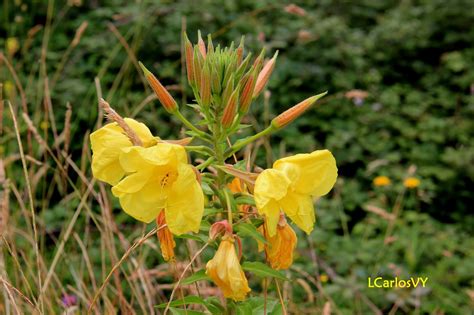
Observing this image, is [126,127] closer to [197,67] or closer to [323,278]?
[197,67]

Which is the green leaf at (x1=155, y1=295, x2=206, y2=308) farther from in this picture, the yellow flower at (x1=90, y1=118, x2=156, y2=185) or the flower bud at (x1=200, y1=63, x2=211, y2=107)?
the flower bud at (x1=200, y1=63, x2=211, y2=107)

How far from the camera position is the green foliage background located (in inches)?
115

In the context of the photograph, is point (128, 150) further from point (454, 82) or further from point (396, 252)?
point (454, 82)

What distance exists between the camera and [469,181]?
10.8 ft

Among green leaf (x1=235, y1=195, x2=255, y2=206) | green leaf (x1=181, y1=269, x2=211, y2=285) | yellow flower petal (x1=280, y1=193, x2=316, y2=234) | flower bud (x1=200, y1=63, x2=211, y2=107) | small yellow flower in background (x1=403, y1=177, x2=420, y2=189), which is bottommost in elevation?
small yellow flower in background (x1=403, y1=177, x2=420, y2=189)

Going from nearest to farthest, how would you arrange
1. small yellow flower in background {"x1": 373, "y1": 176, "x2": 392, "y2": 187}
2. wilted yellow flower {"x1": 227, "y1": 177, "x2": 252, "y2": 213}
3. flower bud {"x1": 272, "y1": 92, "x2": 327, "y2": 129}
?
flower bud {"x1": 272, "y1": 92, "x2": 327, "y2": 129}, wilted yellow flower {"x1": 227, "y1": 177, "x2": 252, "y2": 213}, small yellow flower in background {"x1": 373, "y1": 176, "x2": 392, "y2": 187}

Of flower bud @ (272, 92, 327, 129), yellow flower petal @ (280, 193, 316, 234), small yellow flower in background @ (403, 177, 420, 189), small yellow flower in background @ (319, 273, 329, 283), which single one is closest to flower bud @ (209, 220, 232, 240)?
yellow flower petal @ (280, 193, 316, 234)

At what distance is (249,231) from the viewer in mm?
1201

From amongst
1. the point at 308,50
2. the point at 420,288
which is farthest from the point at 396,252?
the point at 308,50

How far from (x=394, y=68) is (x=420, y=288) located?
5.75ft

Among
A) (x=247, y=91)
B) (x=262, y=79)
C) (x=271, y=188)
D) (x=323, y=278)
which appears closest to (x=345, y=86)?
(x=323, y=278)

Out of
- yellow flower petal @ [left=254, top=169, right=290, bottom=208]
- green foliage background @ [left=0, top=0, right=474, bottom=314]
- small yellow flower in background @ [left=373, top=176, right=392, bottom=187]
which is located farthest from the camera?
small yellow flower in background @ [left=373, top=176, right=392, bottom=187]

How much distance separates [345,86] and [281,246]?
2361 mm

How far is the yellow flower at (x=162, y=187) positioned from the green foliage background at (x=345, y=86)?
1.60 m
